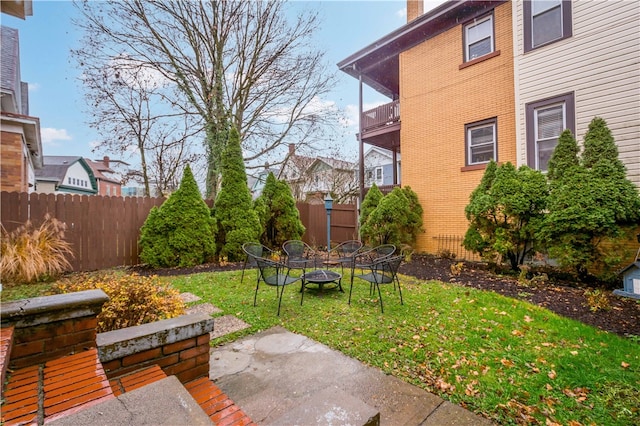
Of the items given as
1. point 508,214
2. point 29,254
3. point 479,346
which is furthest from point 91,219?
point 508,214

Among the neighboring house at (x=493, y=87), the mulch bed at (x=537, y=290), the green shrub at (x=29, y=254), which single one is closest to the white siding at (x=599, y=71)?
the neighboring house at (x=493, y=87)

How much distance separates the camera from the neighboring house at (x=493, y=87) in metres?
6.23

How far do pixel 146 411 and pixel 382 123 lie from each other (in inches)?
451

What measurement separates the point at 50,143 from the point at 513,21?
50.3 feet

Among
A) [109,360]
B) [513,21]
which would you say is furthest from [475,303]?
[513,21]

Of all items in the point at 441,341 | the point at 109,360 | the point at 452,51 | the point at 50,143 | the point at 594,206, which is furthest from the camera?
the point at 50,143

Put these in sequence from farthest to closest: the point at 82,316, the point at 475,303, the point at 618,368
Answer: the point at 475,303 < the point at 618,368 < the point at 82,316

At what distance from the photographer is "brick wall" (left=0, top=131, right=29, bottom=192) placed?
25.3ft

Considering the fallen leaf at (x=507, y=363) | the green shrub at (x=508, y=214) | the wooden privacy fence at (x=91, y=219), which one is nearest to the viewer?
the fallen leaf at (x=507, y=363)

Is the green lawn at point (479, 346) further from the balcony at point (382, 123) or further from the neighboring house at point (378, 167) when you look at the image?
the neighboring house at point (378, 167)

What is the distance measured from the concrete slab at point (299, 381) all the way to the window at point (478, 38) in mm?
9582

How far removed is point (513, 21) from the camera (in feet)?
24.8

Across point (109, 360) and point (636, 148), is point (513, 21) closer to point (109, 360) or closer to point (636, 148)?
point (636, 148)

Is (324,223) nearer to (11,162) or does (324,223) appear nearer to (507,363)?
(507,363)
